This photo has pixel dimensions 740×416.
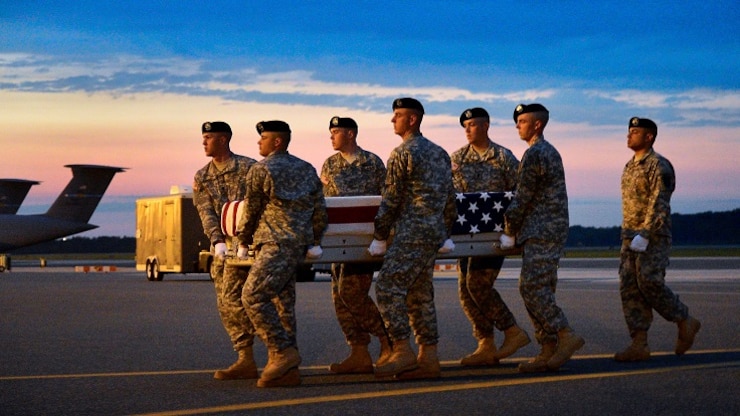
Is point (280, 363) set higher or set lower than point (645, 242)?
lower

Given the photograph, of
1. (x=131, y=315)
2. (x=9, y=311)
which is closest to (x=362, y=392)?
(x=131, y=315)

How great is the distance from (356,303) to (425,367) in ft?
3.20

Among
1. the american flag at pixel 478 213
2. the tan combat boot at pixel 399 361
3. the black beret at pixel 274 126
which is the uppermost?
the black beret at pixel 274 126

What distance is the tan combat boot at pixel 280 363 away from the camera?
29.2 feet

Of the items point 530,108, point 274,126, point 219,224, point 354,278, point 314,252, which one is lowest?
point 354,278

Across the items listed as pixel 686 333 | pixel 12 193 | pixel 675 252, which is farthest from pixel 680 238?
pixel 686 333

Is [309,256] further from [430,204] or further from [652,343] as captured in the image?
[652,343]

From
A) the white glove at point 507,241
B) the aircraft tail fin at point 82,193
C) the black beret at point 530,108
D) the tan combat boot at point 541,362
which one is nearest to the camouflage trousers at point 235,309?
the white glove at point 507,241

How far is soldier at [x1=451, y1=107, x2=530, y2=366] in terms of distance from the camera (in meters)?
10.4

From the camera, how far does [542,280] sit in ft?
31.9

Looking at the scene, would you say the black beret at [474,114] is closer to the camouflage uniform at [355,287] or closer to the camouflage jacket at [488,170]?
the camouflage jacket at [488,170]

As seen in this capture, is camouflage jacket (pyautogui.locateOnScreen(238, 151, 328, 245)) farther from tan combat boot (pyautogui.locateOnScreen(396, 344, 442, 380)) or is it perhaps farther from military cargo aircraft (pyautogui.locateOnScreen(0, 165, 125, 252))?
military cargo aircraft (pyautogui.locateOnScreen(0, 165, 125, 252))

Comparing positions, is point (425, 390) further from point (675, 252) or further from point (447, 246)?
point (675, 252)

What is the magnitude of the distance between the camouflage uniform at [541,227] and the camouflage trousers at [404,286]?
86 centimetres
